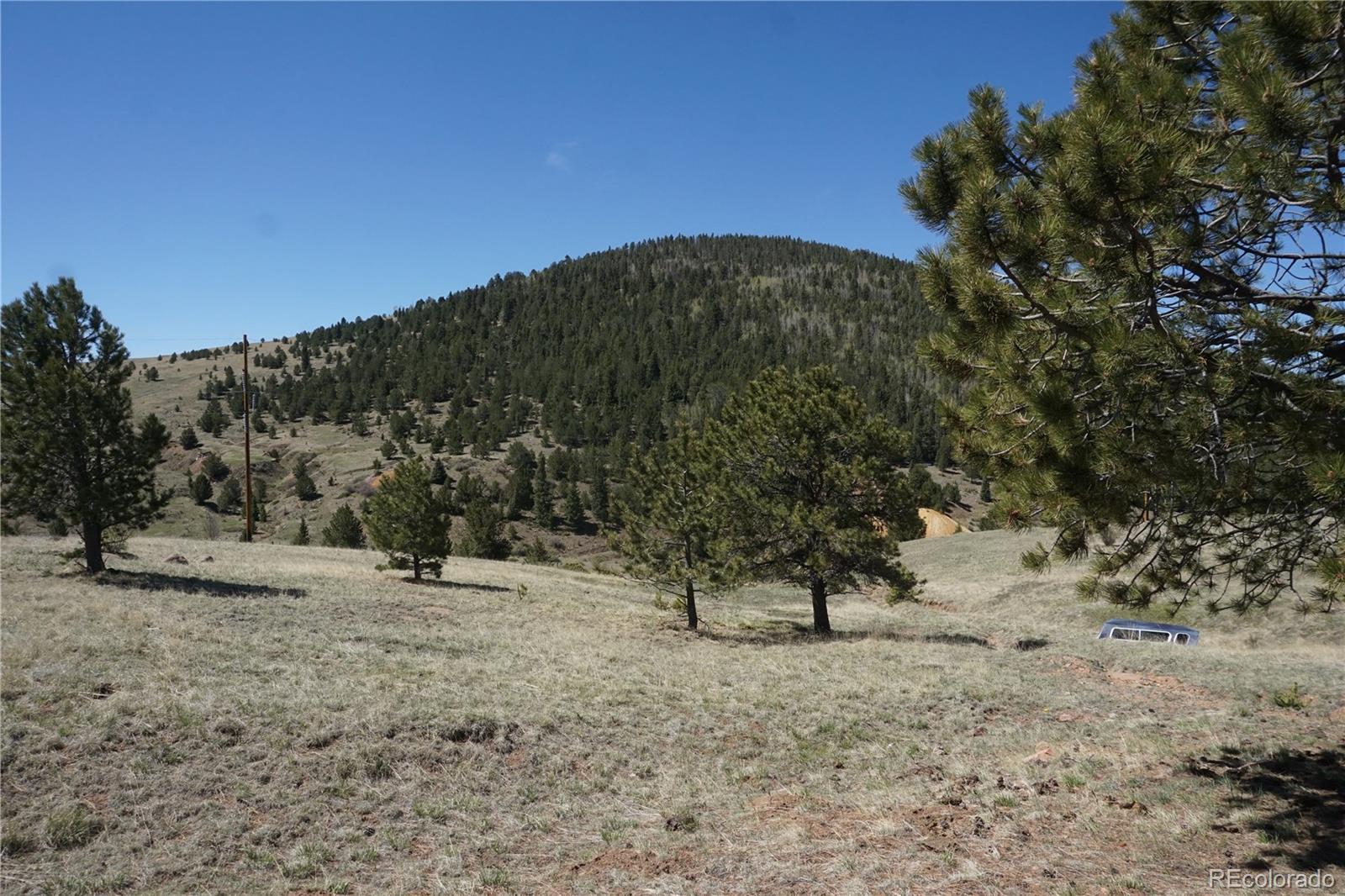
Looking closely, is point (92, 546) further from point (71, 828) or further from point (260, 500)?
point (260, 500)

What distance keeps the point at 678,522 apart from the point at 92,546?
16.8 m

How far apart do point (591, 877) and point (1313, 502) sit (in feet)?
23.4

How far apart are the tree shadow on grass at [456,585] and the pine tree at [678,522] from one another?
280 inches

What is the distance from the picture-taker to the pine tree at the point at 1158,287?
4.59 m

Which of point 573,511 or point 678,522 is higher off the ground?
point 678,522

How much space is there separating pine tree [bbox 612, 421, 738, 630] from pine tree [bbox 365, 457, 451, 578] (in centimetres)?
855

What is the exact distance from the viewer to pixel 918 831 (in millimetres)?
7059

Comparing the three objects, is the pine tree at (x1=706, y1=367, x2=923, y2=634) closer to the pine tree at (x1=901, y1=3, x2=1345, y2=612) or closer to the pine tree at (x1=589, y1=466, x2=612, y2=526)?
the pine tree at (x1=901, y1=3, x2=1345, y2=612)

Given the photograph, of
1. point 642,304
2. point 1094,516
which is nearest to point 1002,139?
point 1094,516

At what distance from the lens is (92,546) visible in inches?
788

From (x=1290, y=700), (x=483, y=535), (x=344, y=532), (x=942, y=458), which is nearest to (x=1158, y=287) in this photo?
(x=1290, y=700)

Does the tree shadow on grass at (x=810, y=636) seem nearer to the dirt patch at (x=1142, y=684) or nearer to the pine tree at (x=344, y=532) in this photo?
the dirt patch at (x=1142, y=684)

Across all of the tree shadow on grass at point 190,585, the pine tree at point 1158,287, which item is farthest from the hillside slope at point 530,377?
the pine tree at point 1158,287

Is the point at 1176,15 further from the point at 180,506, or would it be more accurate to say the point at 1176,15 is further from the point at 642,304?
the point at 642,304
